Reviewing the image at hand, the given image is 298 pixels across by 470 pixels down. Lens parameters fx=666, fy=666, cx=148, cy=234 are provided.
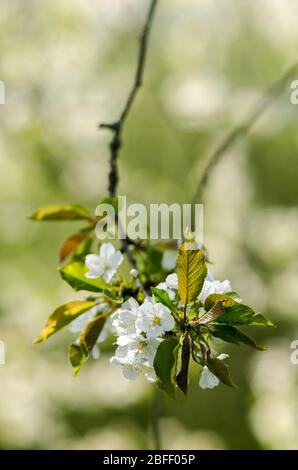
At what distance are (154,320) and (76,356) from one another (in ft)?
0.82

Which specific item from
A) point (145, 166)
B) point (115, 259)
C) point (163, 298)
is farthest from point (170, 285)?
point (145, 166)

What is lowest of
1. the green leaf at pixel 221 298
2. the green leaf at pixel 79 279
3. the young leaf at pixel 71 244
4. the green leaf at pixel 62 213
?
the green leaf at pixel 221 298

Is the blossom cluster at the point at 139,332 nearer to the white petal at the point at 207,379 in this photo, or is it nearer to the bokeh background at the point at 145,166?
the white petal at the point at 207,379

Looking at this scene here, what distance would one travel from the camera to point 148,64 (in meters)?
4.31

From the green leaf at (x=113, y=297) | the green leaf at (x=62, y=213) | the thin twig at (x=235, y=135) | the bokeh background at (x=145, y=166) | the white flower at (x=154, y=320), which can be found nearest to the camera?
the white flower at (x=154, y=320)

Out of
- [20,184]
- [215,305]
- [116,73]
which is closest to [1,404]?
[20,184]

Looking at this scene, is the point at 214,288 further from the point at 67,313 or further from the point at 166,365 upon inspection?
the point at 67,313

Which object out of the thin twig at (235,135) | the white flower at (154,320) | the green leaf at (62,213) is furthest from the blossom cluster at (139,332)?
the thin twig at (235,135)

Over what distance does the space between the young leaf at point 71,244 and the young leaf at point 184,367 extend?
0.49m

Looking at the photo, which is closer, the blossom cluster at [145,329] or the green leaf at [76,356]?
the blossom cluster at [145,329]

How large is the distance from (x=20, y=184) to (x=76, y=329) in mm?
2875

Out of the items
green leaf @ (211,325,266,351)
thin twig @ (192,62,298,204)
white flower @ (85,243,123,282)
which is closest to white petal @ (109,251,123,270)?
white flower @ (85,243,123,282)

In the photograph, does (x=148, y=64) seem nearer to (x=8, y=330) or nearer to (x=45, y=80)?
(x=45, y=80)

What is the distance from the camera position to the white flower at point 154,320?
0.86 metres
